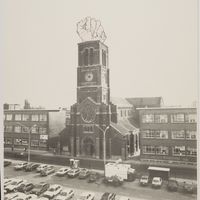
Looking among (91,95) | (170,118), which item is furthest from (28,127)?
(170,118)

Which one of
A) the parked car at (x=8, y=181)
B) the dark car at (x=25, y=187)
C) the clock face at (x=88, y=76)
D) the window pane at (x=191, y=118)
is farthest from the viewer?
the parked car at (x=8, y=181)

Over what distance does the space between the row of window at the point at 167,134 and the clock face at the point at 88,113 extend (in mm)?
701

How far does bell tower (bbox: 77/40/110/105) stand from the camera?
3721 millimetres

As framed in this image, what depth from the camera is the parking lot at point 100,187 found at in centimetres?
328

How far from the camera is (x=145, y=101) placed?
344 centimetres

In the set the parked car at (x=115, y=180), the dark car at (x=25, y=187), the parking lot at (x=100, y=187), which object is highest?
the parked car at (x=115, y=180)

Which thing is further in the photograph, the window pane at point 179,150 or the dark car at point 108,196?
the dark car at point 108,196

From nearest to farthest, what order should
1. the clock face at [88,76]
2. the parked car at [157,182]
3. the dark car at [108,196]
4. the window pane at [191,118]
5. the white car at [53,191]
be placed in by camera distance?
the window pane at [191,118]
the parked car at [157,182]
the dark car at [108,196]
the clock face at [88,76]
the white car at [53,191]

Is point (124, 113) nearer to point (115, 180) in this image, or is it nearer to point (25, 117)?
point (115, 180)

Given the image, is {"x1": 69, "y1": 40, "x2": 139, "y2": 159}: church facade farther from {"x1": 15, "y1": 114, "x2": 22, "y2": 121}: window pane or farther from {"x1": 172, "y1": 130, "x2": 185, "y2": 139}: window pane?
{"x1": 15, "y1": 114, "x2": 22, "y2": 121}: window pane

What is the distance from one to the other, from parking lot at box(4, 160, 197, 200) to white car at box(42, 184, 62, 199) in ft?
0.19

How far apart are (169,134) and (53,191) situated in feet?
5.51

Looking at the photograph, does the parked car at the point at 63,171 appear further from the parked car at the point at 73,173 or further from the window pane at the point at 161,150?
the window pane at the point at 161,150

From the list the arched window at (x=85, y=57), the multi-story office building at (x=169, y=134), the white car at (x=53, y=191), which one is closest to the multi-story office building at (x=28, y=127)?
the white car at (x=53, y=191)
